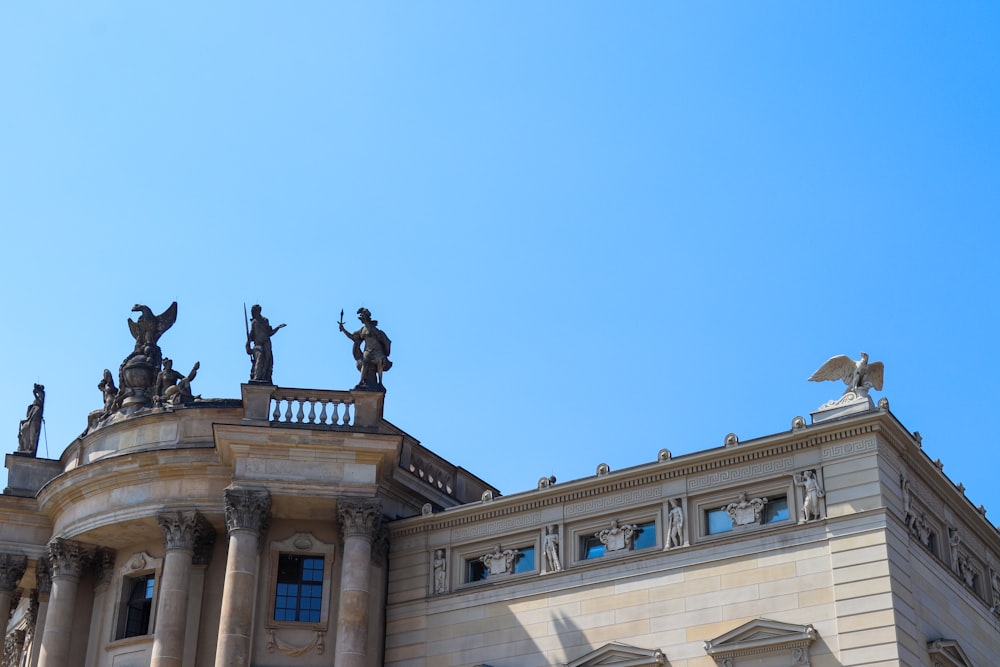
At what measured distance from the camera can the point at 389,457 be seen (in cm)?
3716

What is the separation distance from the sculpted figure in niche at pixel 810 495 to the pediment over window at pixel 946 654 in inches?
144

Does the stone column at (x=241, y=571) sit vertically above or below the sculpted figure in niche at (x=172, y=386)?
below

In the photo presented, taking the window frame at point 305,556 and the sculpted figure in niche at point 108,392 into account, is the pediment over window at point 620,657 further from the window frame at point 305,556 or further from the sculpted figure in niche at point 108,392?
the sculpted figure in niche at point 108,392

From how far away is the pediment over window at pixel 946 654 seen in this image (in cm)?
2991

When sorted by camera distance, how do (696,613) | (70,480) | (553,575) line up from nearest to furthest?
1. (696,613)
2. (553,575)
3. (70,480)

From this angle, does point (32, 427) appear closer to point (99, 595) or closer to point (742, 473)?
point (99, 595)

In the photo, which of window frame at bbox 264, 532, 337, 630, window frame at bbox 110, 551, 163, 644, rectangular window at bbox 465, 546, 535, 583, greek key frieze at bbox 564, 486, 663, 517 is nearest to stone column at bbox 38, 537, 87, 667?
window frame at bbox 110, 551, 163, 644

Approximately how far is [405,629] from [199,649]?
5543mm

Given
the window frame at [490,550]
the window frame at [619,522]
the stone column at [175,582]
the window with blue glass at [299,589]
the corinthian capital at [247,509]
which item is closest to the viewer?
the window frame at [619,522]

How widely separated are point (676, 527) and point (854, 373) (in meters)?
5.54

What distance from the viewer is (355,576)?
35.3 m

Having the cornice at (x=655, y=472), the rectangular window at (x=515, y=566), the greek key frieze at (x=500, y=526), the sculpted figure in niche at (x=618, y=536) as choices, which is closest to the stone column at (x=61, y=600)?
the cornice at (x=655, y=472)

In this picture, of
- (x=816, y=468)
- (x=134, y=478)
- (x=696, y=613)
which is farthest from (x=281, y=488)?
(x=816, y=468)

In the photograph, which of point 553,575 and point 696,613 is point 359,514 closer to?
point 553,575
